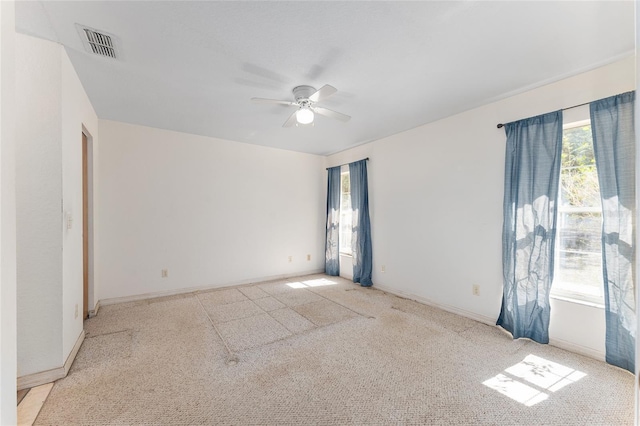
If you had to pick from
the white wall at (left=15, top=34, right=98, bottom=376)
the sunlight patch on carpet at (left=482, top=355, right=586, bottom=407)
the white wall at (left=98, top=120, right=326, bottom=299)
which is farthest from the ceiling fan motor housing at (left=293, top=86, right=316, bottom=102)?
the sunlight patch on carpet at (left=482, top=355, right=586, bottom=407)

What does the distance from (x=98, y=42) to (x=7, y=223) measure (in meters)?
1.90

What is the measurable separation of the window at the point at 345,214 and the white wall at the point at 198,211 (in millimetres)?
542

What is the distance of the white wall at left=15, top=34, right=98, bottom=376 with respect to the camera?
6.13 feet

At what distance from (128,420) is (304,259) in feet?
12.5

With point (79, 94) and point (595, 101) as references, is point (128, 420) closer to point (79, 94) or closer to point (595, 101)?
point (79, 94)

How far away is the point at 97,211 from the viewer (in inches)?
134

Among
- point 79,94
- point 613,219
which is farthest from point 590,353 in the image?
point 79,94

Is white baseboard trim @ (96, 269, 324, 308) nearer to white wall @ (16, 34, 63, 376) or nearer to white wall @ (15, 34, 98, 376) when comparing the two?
white wall @ (15, 34, 98, 376)

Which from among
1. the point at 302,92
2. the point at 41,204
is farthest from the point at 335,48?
the point at 41,204

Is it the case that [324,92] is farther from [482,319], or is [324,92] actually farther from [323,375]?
[482,319]

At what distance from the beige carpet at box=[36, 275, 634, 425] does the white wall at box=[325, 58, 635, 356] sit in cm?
35

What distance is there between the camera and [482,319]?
3000 mm

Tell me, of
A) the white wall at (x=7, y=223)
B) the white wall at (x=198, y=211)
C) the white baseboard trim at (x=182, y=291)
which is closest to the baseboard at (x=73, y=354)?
the white baseboard trim at (x=182, y=291)

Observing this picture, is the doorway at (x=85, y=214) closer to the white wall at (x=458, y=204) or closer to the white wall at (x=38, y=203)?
the white wall at (x=38, y=203)
